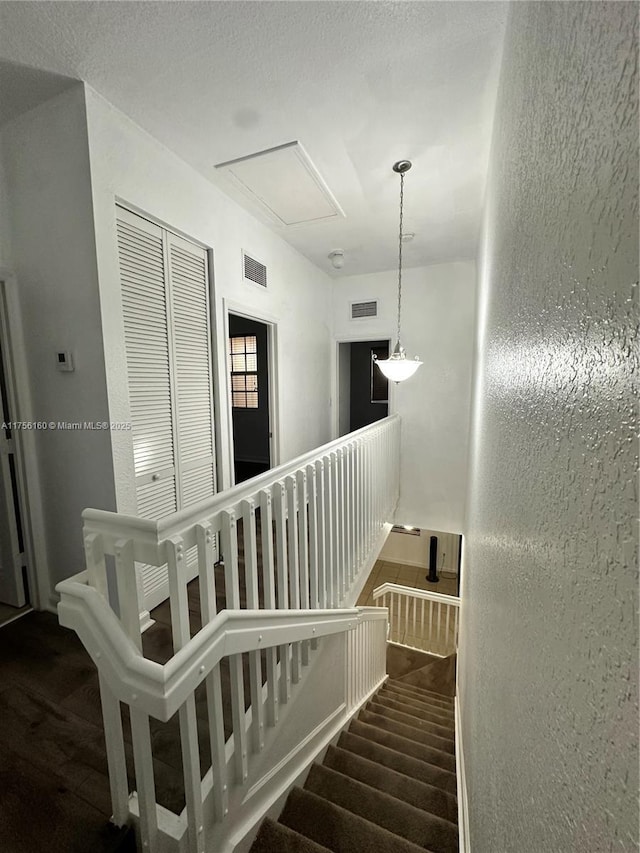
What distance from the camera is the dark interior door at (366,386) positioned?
7383 millimetres

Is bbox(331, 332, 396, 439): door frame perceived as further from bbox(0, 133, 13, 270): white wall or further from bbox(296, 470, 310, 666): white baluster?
bbox(0, 133, 13, 270): white wall

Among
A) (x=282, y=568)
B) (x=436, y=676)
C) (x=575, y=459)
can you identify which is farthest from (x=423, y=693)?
(x=575, y=459)

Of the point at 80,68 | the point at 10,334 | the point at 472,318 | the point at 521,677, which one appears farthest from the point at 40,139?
the point at 472,318

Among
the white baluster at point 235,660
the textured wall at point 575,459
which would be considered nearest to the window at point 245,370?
the white baluster at point 235,660

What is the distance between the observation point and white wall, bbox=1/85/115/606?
6.14 ft

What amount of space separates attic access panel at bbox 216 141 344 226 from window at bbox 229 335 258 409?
299 cm

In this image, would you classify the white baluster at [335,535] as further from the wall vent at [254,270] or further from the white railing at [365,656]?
the wall vent at [254,270]

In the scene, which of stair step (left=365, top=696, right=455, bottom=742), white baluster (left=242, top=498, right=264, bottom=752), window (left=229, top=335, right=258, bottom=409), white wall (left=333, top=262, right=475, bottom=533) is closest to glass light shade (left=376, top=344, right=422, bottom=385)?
white wall (left=333, top=262, right=475, bottom=533)

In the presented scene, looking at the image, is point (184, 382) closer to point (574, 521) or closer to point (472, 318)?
point (574, 521)

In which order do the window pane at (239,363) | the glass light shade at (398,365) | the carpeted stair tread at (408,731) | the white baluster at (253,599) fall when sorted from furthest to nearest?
the window pane at (239,363) < the glass light shade at (398,365) < the carpeted stair tread at (408,731) < the white baluster at (253,599)

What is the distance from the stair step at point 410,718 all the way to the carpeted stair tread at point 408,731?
0.11m

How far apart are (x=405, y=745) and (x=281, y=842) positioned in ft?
4.81

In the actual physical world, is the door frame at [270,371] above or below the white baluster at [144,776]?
above

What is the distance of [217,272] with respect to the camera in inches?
108
